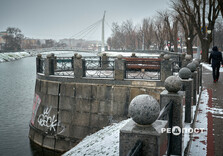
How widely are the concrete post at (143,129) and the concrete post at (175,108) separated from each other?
1.57 meters

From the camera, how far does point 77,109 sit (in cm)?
1272

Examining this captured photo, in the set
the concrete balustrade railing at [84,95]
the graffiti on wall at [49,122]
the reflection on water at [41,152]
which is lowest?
the reflection on water at [41,152]

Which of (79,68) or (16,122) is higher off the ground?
(79,68)

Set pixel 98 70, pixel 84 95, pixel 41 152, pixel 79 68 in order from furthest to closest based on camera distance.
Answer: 1. pixel 98 70
2. pixel 41 152
3. pixel 79 68
4. pixel 84 95

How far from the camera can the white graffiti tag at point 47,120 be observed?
13.1m

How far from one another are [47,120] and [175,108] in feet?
32.5

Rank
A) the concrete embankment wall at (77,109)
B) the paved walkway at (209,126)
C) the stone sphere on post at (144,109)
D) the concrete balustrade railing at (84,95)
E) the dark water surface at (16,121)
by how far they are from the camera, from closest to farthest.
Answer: the stone sphere on post at (144,109), the paved walkway at (209,126), the concrete balustrade railing at (84,95), the concrete embankment wall at (77,109), the dark water surface at (16,121)

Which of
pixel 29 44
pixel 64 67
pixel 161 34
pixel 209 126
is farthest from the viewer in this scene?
pixel 29 44

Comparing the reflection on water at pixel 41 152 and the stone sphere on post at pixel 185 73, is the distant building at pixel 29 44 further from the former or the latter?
the stone sphere on post at pixel 185 73

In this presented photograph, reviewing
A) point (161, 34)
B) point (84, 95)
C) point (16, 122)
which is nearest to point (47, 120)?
point (84, 95)

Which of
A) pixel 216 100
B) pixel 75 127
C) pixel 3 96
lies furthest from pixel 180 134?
pixel 3 96

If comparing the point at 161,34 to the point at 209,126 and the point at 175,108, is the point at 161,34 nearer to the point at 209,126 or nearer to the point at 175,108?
the point at 209,126

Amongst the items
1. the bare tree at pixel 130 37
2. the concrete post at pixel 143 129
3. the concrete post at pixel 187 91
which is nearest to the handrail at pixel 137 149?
the concrete post at pixel 143 129

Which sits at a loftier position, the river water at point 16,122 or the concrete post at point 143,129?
the concrete post at point 143,129
